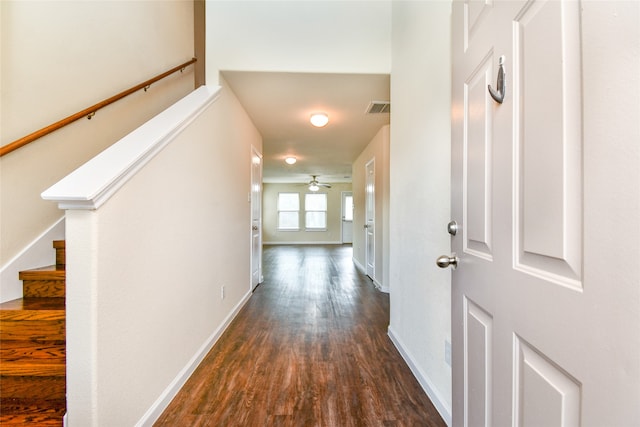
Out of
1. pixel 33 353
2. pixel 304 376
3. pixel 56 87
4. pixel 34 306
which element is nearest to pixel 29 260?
pixel 34 306

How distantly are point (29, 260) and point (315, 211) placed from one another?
8905 millimetres

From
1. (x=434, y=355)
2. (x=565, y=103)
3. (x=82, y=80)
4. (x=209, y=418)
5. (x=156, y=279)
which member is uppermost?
(x=82, y=80)

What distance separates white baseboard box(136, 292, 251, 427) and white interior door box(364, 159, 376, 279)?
8.85 feet

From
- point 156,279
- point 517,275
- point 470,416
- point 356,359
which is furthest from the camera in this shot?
point 356,359

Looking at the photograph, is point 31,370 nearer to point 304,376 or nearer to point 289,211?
point 304,376

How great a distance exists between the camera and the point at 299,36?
2355 mm

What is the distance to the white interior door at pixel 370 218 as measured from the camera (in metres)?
4.49

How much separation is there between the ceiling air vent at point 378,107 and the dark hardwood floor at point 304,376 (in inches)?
92.0

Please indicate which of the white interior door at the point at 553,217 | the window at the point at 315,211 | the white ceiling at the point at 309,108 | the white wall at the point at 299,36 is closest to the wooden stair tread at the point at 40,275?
the white wall at the point at 299,36

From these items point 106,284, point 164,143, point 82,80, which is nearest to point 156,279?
point 106,284

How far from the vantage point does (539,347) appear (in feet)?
1.96

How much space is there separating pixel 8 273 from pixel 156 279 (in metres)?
0.89

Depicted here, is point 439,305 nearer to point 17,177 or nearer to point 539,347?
point 539,347

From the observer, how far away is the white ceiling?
2.53m
